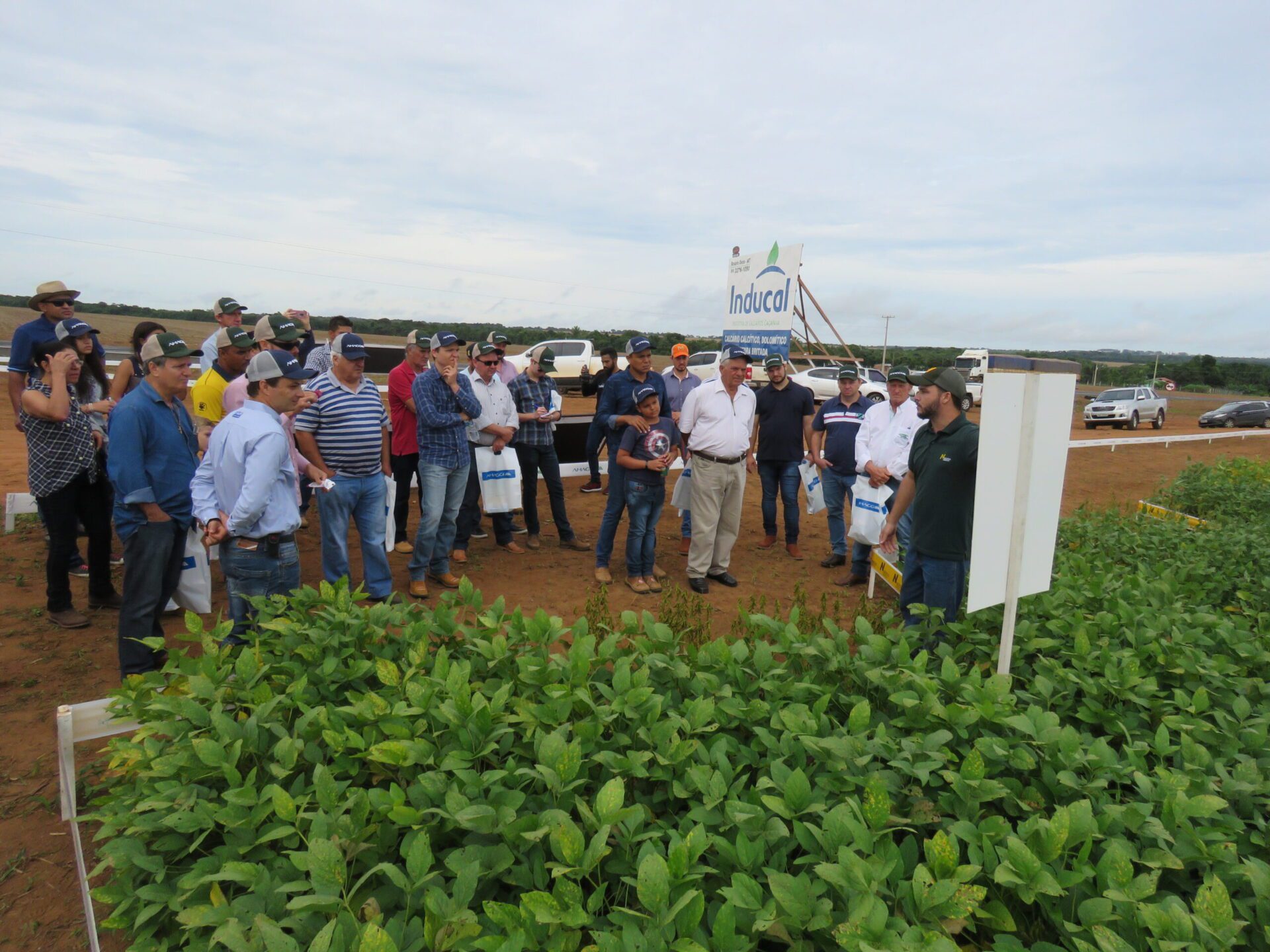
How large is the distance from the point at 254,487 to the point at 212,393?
170 cm

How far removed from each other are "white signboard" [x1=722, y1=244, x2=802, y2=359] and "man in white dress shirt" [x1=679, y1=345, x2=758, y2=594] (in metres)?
4.35

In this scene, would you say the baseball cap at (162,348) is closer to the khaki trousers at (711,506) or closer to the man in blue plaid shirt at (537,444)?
the man in blue plaid shirt at (537,444)

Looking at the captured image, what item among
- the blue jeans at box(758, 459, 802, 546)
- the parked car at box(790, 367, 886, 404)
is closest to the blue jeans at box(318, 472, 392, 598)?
the blue jeans at box(758, 459, 802, 546)

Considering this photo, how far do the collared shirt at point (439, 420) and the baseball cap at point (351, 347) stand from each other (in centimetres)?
Answer: 74

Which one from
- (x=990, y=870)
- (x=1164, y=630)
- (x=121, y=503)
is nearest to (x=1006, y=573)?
(x=1164, y=630)

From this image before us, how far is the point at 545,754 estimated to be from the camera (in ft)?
6.42

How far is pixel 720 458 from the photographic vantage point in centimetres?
601

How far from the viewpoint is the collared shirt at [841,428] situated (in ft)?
22.2

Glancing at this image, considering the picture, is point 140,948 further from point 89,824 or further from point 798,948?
point 89,824

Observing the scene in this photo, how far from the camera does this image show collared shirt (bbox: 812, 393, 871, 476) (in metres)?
6.75

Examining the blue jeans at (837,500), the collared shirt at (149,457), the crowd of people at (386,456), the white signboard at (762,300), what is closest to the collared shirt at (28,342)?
the crowd of people at (386,456)

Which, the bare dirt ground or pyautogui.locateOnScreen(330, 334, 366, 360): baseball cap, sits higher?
pyautogui.locateOnScreen(330, 334, 366, 360): baseball cap

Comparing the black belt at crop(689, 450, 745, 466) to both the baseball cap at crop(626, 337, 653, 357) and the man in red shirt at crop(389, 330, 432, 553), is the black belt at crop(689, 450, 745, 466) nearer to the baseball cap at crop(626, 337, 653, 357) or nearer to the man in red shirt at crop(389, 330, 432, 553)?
the baseball cap at crop(626, 337, 653, 357)

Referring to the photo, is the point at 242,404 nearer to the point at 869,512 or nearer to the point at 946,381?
the point at 946,381
